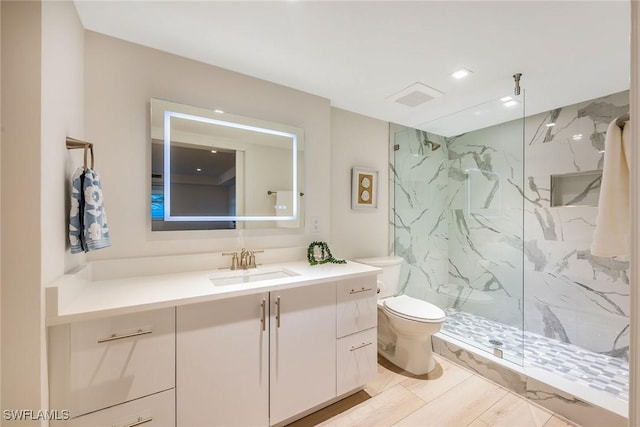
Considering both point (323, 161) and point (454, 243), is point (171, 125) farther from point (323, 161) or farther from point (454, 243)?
point (454, 243)

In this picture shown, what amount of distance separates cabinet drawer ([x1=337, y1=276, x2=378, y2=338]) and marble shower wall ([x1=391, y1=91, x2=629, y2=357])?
1.10m

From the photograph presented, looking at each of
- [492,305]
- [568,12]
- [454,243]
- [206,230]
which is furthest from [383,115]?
[492,305]

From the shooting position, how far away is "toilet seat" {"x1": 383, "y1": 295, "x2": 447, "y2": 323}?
1938 mm

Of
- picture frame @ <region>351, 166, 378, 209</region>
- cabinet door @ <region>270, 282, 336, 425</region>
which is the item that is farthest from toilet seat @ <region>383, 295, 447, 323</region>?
picture frame @ <region>351, 166, 378, 209</region>

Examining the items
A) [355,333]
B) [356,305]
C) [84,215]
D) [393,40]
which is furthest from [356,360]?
[393,40]

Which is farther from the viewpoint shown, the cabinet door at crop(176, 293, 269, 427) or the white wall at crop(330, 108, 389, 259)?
the white wall at crop(330, 108, 389, 259)

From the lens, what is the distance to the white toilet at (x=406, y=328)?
1.95 metres

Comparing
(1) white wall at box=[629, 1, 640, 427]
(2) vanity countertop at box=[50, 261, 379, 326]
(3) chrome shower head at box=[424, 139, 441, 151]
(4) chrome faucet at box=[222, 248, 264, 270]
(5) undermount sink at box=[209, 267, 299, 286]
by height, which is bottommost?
(5) undermount sink at box=[209, 267, 299, 286]

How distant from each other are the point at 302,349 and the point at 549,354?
2212mm

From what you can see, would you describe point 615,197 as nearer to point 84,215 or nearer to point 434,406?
point 434,406

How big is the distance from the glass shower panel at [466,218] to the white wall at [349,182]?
19 centimetres

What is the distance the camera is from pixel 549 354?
2188 millimetres
